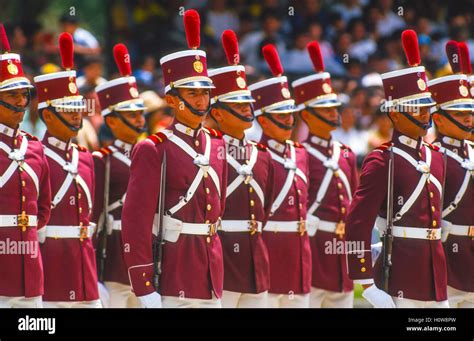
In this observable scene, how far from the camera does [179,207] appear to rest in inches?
348

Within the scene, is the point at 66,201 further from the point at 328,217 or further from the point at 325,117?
the point at 325,117

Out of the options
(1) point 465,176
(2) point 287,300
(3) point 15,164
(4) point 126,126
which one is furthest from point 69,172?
(1) point 465,176

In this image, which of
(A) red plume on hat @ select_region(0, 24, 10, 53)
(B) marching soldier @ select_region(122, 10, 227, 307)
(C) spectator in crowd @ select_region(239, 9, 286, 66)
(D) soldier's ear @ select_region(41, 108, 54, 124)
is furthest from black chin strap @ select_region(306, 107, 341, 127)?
(C) spectator in crowd @ select_region(239, 9, 286, 66)

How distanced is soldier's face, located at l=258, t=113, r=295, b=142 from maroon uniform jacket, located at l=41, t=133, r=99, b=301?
1.68 m

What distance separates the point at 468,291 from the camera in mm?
9992

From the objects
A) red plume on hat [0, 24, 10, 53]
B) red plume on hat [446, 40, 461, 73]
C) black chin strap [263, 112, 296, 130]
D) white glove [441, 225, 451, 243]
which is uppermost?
red plume on hat [0, 24, 10, 53]

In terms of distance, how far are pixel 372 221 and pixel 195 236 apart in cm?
117

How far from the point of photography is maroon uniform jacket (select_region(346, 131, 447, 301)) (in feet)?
30.0

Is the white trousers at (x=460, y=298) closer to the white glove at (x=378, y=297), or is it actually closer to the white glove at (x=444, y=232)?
the white glove at (x=444, y=232)

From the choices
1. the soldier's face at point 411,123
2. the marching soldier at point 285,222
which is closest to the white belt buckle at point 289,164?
the marching soldier at point 285,222

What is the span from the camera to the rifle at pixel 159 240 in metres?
8.74

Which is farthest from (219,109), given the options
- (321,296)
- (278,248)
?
(321,296)

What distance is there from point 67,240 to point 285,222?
1767 millimetres

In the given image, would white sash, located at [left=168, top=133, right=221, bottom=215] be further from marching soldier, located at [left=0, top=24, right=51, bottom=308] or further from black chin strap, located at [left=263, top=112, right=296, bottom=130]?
black chin strap, located at [left=263, top=112, right=296, bottom=130]
